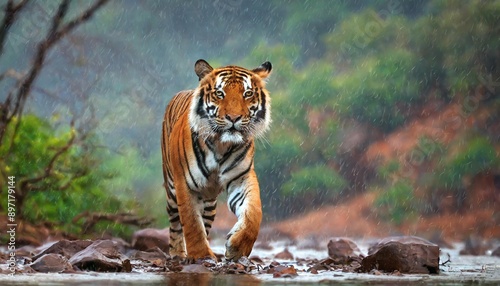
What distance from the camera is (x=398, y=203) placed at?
47.3 ft

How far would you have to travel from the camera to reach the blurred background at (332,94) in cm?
1448

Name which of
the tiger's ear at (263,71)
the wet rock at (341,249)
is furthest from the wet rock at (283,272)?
the wet rock at (341,249)

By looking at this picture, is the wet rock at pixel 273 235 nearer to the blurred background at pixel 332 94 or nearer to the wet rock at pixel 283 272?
the blurred background at pixel 332 94

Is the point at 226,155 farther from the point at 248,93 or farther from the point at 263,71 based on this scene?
the point at 263,71

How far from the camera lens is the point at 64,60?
18297mm

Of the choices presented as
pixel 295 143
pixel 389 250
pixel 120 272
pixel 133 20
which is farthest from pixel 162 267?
pixel 133 20

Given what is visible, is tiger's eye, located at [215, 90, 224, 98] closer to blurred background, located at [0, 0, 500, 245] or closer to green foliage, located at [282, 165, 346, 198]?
blurred background, located at [0, 0, 500, 245]

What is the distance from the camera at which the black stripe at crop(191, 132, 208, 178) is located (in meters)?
5.77

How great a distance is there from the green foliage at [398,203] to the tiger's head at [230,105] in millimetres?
8563

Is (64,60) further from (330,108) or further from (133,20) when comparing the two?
(330,108)

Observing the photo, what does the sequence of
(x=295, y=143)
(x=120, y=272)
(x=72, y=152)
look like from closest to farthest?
(x=120, y=272) < (x=72, y=152) < (x=295, y=143)

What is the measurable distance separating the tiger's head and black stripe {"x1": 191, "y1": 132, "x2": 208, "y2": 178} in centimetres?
6

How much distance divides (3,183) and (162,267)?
395 cm

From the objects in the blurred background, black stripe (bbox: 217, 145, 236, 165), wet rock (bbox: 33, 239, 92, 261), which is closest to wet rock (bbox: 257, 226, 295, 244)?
the blurred background
